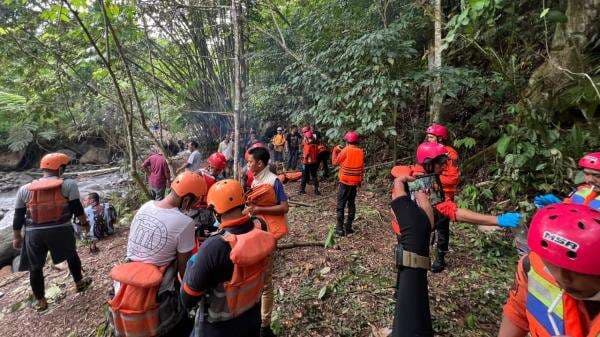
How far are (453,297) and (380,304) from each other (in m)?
0.86

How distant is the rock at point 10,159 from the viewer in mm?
18453

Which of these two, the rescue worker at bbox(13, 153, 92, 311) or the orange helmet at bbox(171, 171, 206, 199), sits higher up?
the orange helmet at bbox(171, 171, 206, 199)

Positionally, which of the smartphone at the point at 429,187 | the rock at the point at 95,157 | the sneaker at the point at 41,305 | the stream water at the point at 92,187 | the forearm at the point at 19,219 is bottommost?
the stream water at the point at 92,187

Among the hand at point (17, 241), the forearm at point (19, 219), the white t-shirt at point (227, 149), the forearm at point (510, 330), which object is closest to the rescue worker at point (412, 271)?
the forearm at point (510, 330)

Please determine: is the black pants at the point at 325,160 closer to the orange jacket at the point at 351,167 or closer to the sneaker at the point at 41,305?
the orange jacket at the point at 351,167

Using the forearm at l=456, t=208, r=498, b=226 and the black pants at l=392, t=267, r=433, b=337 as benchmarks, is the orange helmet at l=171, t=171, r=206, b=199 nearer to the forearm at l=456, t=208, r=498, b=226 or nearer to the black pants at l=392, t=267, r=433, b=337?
the black pants at l=392, t=267, r=433, b=337

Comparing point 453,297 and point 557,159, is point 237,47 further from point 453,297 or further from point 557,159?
point 557,159

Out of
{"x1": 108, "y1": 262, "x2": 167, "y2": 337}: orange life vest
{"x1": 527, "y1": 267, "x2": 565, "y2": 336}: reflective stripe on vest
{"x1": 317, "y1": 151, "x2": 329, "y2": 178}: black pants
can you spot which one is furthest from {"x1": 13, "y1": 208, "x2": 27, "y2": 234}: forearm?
{"x1": 317, "y1": 151, "x2": 329, "y2": 178}: black pants

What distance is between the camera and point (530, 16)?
6.85 m

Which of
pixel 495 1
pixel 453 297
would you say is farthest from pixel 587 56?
pixel 453 297

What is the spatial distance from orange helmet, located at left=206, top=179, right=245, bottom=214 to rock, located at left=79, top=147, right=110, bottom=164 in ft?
72.7

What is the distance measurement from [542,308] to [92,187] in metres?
17.0

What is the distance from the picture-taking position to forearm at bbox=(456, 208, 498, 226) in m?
2.45

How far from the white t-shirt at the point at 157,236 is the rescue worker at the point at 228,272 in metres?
0.51
